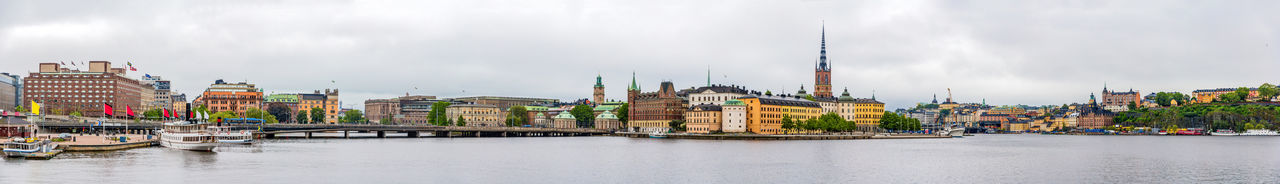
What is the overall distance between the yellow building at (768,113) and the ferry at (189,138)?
9202 centimetres

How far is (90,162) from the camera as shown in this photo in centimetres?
6512

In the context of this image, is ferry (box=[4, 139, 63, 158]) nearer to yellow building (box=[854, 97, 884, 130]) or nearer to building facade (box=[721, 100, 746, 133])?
building facade (box=[721, 100, 746, 133])

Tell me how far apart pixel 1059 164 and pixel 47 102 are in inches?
6575

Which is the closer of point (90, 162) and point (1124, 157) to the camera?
point (90, 162)

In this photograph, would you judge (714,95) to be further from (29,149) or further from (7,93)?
(29,149)

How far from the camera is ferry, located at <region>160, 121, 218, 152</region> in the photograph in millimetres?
83688

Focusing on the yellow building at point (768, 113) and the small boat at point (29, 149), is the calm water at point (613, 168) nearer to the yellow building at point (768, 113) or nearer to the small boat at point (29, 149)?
the small boat at point (29, 149)

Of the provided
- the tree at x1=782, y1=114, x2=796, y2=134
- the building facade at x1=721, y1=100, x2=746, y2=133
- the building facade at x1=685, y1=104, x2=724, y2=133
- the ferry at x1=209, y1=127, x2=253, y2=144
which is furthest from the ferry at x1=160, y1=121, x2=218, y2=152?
the tree at x1=782, y1=114, x2=796, y2=134

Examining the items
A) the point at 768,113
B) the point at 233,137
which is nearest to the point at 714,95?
the point at 768,113

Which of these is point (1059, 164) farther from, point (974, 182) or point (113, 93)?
point (113, 93)

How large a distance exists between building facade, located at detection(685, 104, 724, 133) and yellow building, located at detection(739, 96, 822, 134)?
4.33 metres

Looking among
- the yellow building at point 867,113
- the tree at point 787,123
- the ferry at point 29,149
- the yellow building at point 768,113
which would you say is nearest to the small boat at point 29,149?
the ferry at point 29,149

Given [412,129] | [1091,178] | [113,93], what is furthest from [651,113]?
[1091,178]

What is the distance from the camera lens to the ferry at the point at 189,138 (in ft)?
275
